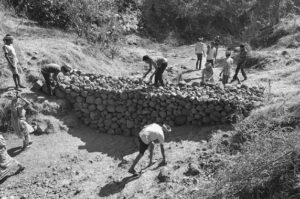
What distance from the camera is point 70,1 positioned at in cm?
1212

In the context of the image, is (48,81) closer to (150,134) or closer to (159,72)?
(159,72)

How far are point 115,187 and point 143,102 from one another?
2.27 meters

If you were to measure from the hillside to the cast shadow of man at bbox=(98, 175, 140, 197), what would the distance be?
2 centimetres

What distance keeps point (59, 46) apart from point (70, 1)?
3247mm

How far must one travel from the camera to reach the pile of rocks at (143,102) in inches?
279

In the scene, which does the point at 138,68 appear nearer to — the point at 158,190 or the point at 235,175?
the point at 158,190

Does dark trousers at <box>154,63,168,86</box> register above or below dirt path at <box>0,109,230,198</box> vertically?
above

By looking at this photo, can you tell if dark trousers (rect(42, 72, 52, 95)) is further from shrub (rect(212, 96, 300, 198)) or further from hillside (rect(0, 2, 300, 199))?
shrub (rect(212, 96, 300, 198))

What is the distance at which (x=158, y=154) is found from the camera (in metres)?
6.69

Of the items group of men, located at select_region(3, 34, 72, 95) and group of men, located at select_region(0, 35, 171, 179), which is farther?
group of men, located at select_region(3, 34, 72, 95)

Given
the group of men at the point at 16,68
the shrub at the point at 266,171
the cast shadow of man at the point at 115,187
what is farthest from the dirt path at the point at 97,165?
the shrub at the point at 266,171

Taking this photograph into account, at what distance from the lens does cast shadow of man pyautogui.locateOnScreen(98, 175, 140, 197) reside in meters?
5.82

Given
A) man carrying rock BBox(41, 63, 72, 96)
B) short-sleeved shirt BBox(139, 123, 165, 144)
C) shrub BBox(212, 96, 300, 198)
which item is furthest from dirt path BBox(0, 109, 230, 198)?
shrub BBox(212, 96, 300, 198)

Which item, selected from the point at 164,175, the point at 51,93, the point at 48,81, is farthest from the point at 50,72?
the point at 164,175
